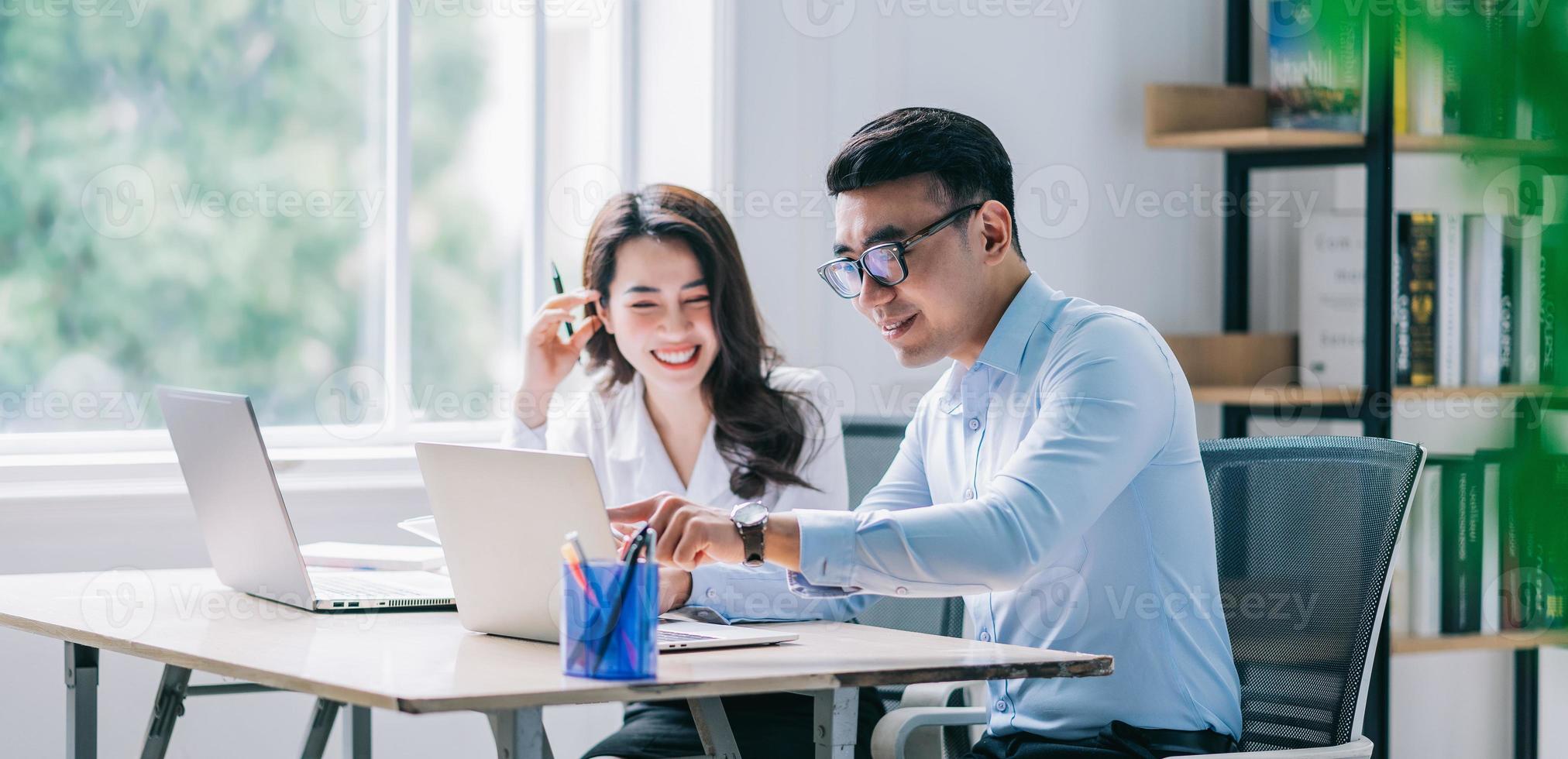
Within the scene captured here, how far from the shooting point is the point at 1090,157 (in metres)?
3.31

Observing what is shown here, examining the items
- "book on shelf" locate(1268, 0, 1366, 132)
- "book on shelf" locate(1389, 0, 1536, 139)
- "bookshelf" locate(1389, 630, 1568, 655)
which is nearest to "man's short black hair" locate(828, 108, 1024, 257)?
"book on shelf" locate(1268, 0, 1366, 132)

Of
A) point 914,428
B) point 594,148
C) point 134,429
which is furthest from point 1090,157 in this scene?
point 134,429

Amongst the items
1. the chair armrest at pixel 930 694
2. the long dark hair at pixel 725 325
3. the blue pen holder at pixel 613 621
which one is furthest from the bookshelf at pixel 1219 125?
the blue pen holder at pixel 613 621

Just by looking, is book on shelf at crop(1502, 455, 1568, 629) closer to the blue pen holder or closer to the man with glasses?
the blue pen holder

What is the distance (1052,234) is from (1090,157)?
0.19 m

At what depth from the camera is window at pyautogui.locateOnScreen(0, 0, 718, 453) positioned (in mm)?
2707

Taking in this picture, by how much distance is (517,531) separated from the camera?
1.43 m

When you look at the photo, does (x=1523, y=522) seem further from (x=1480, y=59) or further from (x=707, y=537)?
(x=707, y=537)

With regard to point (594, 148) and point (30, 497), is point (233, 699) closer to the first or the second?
point (30, 497)

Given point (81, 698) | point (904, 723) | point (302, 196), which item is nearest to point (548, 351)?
point (302, 196)

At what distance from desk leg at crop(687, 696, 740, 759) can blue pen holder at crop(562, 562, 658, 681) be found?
0.23m

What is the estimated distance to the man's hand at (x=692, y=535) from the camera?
4.59 ft

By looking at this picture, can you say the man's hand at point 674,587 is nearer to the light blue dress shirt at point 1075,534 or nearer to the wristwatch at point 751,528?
the light blue dress shirt at point 1075,534

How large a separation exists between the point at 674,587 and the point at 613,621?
56cm
